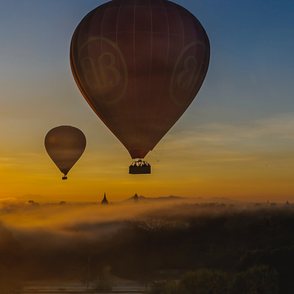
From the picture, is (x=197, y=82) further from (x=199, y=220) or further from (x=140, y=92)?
(x=199, y=220)

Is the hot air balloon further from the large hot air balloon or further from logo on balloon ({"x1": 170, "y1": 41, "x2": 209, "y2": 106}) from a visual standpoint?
logo on balloon ({"x1": 170, "y1": 41, "x2": 209, "y2": 106})

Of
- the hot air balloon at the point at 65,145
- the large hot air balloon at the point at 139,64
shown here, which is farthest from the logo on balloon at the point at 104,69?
the hot air balloon at the point at 65,145

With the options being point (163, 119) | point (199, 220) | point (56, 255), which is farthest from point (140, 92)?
point (199, 220)

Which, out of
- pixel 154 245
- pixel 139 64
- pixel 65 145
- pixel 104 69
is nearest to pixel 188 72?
pixel 139 64

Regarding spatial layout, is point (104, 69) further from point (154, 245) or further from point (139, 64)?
point (154, 245)

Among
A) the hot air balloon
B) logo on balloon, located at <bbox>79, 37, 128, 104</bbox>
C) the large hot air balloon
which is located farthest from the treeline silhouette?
logo on balloon, located at <bbox>79, 37, 128, 104</bbox>

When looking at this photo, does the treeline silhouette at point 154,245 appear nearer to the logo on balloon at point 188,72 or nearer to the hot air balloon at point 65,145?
the hot air balloon at point 65,145

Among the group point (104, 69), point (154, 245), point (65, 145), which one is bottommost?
point (154, 245)
